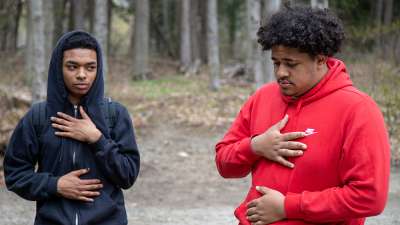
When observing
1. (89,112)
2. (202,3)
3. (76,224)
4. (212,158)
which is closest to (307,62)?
(89,112)

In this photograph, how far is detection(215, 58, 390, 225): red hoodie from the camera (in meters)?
2.54

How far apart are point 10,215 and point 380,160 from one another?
17.7ft

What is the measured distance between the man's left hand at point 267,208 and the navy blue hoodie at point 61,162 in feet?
2.81

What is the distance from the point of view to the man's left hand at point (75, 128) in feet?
10.7

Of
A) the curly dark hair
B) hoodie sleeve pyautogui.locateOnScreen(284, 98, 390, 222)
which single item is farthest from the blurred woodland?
hoodie sleeve pyautogui.locateOnScreen(284, 98, 390, 222)

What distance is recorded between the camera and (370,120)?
8.41 ft

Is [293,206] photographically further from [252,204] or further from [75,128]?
[75,128]

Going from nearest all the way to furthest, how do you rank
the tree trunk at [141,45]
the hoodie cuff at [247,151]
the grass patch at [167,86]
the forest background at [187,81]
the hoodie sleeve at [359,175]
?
the hoodie sleeve at [359,175] < the hoodie cuff at [247,151] < the forest background at [187,81] < the grass patch at [167,86] < the tree trunk at [141,45]

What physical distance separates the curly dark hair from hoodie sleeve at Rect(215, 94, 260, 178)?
0.43m

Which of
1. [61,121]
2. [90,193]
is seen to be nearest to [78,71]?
[61,121]

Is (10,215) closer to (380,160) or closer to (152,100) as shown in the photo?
(380,160)

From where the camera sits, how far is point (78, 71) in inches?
131

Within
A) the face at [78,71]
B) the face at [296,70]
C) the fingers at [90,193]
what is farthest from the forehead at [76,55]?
the face at [296,70]

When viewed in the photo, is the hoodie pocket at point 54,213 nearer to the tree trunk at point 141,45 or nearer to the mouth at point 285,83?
the mouth at point 285,83
